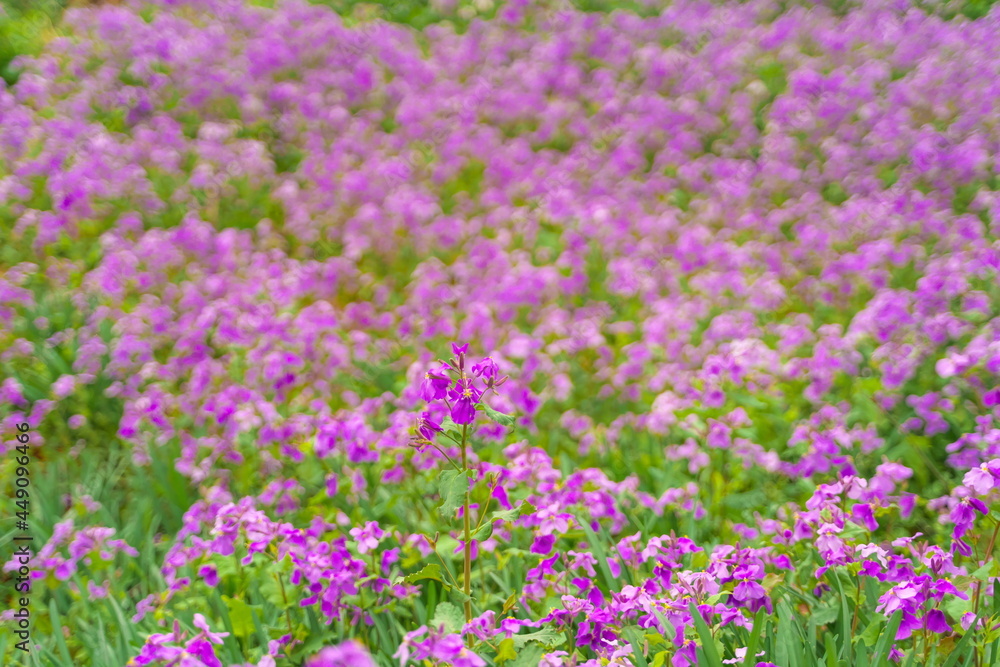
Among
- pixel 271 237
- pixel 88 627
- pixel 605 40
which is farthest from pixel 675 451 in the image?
pixel 605 40

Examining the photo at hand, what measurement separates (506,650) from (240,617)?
1.13 metres

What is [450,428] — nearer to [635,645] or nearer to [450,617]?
[450,617]

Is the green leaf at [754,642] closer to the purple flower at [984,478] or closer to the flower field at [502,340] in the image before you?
the flower field at [502,340]

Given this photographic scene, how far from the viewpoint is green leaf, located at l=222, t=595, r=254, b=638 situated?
8.43 ft

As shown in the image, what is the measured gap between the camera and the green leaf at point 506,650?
1984mm

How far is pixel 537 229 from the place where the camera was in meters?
6.89

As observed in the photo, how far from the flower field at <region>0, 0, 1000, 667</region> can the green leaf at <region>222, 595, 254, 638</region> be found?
0.01 m

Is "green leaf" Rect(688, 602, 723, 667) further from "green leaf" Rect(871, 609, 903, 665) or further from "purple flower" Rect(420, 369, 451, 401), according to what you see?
"purple flower" Rect(420, 369, 451, 401)

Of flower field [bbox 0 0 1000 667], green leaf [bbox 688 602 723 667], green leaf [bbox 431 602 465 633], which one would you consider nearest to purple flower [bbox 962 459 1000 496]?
flower field [bbox 0 0 1000 667]

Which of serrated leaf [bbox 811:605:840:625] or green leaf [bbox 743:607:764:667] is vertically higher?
green leaf [bbox 743:607:764:667]

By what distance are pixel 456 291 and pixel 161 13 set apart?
716 centimetres

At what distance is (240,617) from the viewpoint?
2.58 meters

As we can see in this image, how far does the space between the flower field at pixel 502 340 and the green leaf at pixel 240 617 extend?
1cm

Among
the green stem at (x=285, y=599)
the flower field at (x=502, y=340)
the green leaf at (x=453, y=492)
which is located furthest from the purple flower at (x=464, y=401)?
the green stem at (x=285, y=599)
